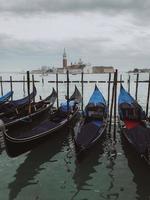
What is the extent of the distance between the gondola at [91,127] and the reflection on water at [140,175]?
139 centimetres

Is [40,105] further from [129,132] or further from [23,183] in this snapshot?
[23,183]

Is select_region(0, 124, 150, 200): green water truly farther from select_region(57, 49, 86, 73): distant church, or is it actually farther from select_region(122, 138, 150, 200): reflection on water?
select_region(57, 49, 86, 73): distant church

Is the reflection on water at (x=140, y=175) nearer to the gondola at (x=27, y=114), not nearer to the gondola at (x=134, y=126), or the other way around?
the gondola at (x=134, y=126)

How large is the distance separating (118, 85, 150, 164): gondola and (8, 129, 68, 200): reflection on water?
2738 millimetres

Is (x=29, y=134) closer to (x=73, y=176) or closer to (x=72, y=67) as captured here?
(x=73, y=176)

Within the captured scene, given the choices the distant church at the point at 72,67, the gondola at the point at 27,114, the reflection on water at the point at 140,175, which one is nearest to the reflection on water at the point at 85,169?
the reflection on water at the point at 140,175

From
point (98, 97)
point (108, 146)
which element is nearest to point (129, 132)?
point (108, 146)

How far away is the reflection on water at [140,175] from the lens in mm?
7953

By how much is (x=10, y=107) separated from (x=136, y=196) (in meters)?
11.1

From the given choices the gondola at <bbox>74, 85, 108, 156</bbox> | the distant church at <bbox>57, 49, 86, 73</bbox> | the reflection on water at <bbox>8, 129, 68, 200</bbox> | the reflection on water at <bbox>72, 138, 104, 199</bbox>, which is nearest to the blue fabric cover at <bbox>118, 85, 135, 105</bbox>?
the gondola at <bbox>74, 85, 108, 156</bbox>

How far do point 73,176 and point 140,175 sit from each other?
204 cm

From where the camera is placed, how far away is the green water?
7949 millimetres

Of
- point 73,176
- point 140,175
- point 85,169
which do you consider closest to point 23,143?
point 73,176

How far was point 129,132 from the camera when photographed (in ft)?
34.9
